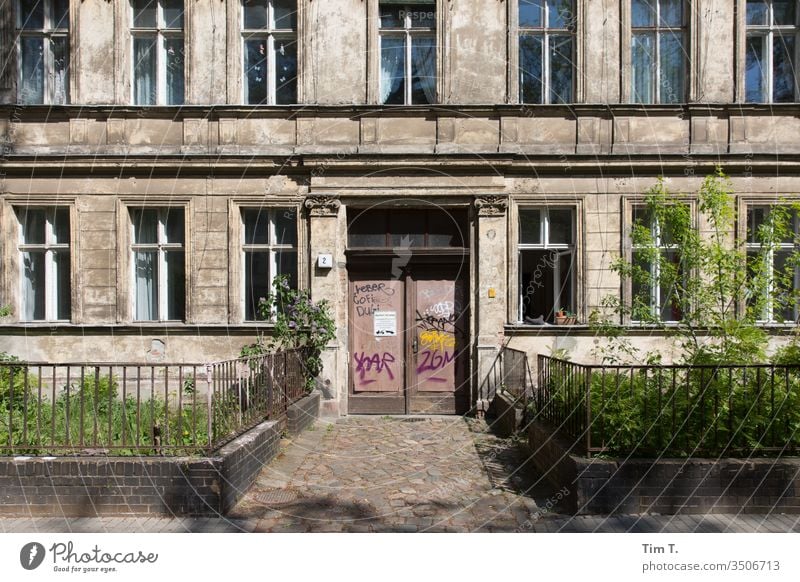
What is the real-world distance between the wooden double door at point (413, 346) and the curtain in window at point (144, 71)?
542 centimetres

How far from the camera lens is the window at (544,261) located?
11.3 metres

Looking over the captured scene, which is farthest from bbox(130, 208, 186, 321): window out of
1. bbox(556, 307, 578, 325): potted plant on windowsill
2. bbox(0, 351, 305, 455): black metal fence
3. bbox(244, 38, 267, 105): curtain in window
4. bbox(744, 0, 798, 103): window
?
bbox(744, 0, 798, 103): window

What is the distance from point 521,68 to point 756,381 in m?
7.54

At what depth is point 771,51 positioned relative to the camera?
11.2 meters

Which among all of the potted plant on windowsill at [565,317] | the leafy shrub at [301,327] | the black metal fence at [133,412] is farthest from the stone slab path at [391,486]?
the potted plant on windowsill at [565,317]

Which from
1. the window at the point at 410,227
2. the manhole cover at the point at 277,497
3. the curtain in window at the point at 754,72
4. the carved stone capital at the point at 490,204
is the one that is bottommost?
the manhole cover at the point at 277,497

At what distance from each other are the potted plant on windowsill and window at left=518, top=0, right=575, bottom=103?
13.1ft

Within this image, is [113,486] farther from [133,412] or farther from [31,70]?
[31,70]

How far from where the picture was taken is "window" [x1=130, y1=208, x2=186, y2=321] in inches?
451

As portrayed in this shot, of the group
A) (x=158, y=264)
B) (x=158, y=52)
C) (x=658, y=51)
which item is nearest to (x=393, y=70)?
(x=158, y=52)

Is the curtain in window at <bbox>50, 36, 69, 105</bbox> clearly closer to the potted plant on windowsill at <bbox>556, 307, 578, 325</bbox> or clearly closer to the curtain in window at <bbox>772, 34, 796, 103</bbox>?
the potted plant on windowsill at <bbox>556, 307, 578, 325</bbox>

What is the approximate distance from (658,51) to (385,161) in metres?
5.59

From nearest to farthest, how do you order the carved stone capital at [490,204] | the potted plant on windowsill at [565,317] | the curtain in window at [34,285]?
the carved stone capital at [490,204]
the potted plant on windowsill at [565,317]
the curtain in window at [34,285]

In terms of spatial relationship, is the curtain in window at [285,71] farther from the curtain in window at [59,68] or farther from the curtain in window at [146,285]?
the curtain in window at [59,68]
